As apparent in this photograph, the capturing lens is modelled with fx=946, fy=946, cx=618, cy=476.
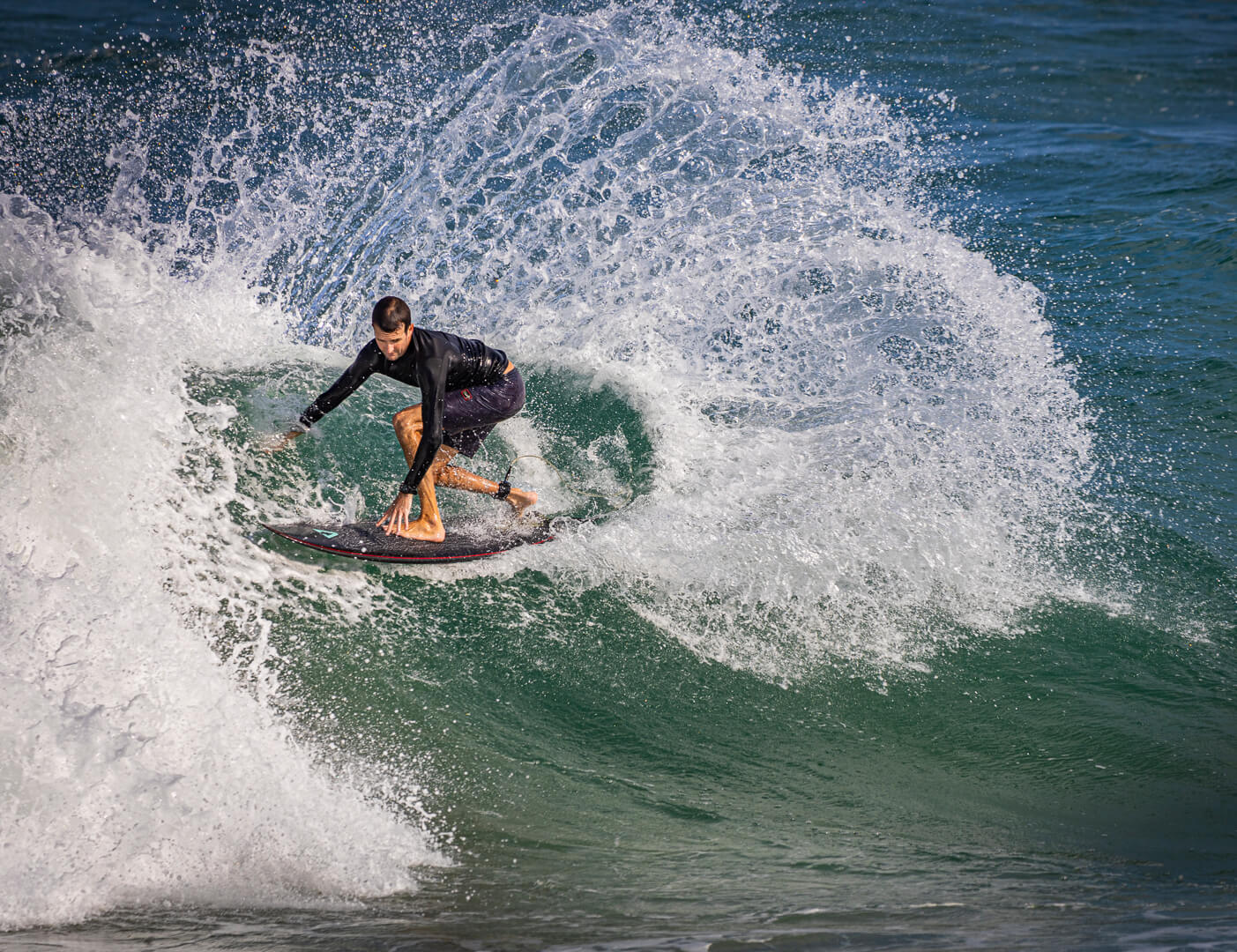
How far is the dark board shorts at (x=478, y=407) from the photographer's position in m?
6.15

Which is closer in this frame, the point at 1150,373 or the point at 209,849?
the point at 209,849

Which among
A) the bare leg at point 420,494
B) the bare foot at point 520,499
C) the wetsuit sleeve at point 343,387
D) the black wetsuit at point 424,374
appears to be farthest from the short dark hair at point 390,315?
the bare foot at point 520,499

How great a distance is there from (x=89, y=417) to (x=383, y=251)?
437 centimetres

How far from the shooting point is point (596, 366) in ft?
28.0

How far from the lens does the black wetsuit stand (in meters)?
5.41

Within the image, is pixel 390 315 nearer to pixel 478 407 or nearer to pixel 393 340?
pixel 393 340

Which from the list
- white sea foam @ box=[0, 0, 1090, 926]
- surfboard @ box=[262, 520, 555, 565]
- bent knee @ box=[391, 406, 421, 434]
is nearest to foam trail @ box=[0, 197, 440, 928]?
white sea foam @ box=[0, 0, 1090, 926]

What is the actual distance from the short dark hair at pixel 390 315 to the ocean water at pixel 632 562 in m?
1.72

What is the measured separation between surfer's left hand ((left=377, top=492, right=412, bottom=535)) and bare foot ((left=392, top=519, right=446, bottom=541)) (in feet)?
0.24

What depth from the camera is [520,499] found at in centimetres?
658

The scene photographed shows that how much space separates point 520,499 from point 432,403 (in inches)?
52.9

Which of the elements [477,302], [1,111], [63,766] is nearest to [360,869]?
[63,766]

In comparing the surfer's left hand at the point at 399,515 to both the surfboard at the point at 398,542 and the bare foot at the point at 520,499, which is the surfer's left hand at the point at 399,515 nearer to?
the surfboard at the point at 398,542

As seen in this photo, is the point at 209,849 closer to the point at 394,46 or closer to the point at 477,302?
the point at 477,302
